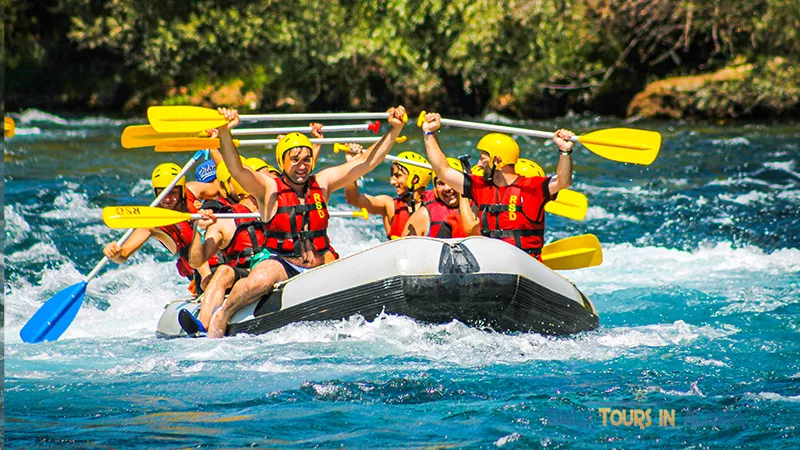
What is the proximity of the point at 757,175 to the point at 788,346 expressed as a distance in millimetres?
7185

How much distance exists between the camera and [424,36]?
2075cm

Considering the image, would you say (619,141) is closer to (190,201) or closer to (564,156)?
(564,156)

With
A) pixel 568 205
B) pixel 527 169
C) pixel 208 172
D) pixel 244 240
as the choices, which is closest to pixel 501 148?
pixel 527 169

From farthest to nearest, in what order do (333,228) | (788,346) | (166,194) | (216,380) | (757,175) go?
1. (757,175)
2. (333,228)
3. (166,194)
4. (788,346)
5. (216,380)

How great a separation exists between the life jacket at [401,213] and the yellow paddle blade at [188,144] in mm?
1766

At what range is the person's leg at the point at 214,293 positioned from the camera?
21.7 ft

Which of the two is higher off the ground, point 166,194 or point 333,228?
point 166,194

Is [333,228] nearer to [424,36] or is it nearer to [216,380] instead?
[216,380]

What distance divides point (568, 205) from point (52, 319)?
12.1 feet

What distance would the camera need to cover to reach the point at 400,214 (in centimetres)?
814

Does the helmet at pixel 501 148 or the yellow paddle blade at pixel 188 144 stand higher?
the yellow paddle blade at pixel 188 144

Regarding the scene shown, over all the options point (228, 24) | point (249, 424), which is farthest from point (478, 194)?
point (228, 24)

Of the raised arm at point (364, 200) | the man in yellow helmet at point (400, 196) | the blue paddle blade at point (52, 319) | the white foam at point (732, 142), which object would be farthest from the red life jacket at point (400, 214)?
the white foam at point (732, 142)

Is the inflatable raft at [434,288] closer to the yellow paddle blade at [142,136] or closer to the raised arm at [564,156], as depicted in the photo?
the raised arm at [564,156]
